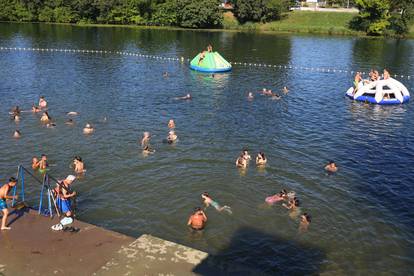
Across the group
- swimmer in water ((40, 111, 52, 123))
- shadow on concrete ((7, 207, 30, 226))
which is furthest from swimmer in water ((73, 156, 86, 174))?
swimmer in water ((40, 111, 52, 123))

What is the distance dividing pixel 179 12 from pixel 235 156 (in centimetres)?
8773

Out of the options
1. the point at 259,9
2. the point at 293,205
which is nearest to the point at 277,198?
the point at 293,205

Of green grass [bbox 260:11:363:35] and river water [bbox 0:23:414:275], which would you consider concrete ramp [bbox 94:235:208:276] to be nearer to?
river water [bbox 0:23:414:275]

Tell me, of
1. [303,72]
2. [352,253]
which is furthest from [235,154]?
[303,72]

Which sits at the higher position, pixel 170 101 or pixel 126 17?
pixel 126 17

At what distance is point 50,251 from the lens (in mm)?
16594

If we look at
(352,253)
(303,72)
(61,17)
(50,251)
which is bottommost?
(352,253)

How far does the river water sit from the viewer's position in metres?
20.6

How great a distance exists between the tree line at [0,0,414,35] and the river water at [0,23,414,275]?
1780 inches

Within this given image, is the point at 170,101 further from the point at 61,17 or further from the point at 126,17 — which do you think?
the point at 61,17

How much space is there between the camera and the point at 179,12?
110 m

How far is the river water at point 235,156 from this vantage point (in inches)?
810

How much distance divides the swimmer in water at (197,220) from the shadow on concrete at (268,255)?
1663mm

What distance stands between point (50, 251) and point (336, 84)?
42328 mm
